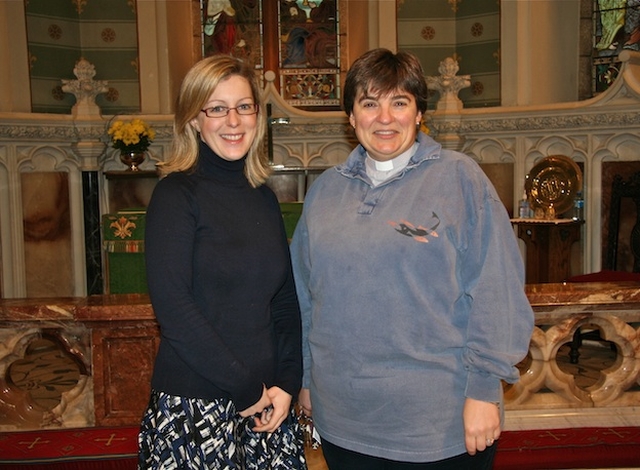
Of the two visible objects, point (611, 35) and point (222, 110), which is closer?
point (222, 110)

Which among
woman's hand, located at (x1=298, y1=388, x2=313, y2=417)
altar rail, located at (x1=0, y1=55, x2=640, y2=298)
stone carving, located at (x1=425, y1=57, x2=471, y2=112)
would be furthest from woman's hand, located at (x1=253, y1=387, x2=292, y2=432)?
stone carving, located at (x1=425, y1=57, x2=471, y2=112)

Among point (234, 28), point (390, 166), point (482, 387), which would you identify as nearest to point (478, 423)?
point (482, 387)

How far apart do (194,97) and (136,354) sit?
1262 mm

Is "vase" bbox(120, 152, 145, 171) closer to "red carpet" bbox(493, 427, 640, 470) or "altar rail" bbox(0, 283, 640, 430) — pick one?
"altar rail" bbox(0, 283, 640, 430)

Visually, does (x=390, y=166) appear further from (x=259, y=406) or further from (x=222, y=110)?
(x=259, y=406)

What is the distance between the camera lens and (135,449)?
8.19 feet

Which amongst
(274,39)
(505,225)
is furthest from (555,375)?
(274,39)

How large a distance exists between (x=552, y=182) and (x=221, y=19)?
147 inches

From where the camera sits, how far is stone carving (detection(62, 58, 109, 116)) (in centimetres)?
631

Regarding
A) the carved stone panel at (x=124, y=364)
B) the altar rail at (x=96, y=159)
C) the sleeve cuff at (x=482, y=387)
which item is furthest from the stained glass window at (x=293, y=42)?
the sleeve cuff at (x=482, y=387)

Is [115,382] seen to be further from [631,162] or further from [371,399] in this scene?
[631,162]

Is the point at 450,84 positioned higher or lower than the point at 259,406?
higher

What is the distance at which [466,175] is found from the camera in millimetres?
1606

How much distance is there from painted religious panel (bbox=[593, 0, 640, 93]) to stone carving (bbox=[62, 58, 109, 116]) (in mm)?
4390
